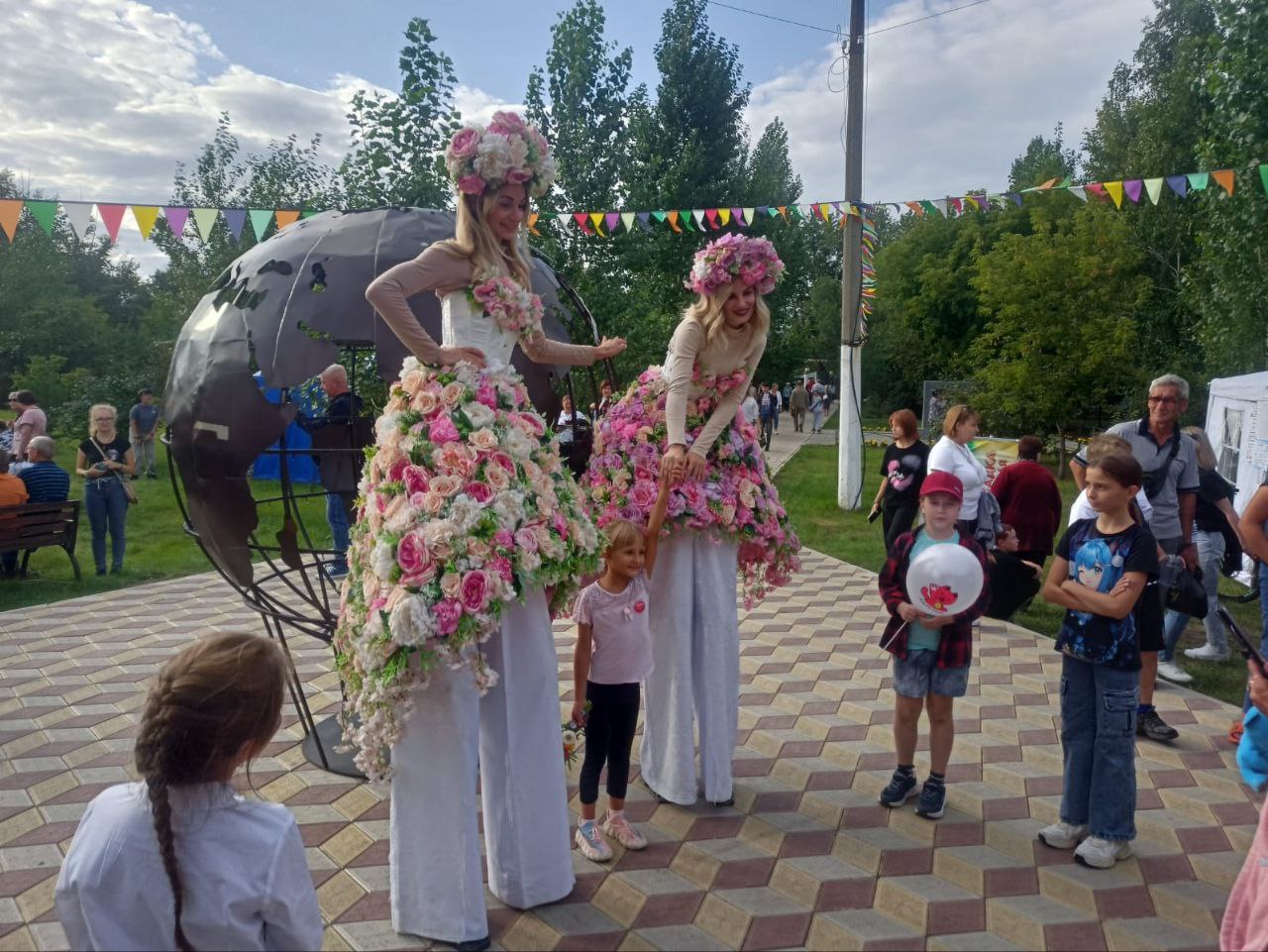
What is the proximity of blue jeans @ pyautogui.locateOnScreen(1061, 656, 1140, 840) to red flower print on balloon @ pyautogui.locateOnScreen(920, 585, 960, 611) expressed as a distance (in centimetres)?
55

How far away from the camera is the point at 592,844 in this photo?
11.3 feet

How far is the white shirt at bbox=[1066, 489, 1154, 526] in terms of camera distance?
12.0 feet

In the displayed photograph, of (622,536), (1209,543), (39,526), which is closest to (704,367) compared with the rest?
(622,536)

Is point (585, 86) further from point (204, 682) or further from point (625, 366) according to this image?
point (204, 682)

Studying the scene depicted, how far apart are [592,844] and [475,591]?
139cm

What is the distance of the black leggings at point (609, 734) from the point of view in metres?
3.44

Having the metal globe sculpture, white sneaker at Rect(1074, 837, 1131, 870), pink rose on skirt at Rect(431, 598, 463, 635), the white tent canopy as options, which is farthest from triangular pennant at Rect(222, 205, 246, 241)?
the white tent canopy

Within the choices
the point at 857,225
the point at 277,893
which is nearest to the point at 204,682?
the point at 277,893

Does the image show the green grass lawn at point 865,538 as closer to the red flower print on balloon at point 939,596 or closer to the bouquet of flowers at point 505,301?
the red flower print on balloon at point 939,596

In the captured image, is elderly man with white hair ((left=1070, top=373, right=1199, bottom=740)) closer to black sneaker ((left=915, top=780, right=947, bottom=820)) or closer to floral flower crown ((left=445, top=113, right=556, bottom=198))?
black sneaker ((left=915, top=780, right=947, bottom=820))

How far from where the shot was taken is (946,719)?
373cm

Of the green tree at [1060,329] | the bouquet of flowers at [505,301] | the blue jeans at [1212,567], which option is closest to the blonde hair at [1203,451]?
the blue jeans at [1212,567]

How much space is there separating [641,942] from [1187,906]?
202 cm

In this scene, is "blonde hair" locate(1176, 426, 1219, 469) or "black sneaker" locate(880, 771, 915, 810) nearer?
"black sneaker" locate(880, 771, 915, 810)
